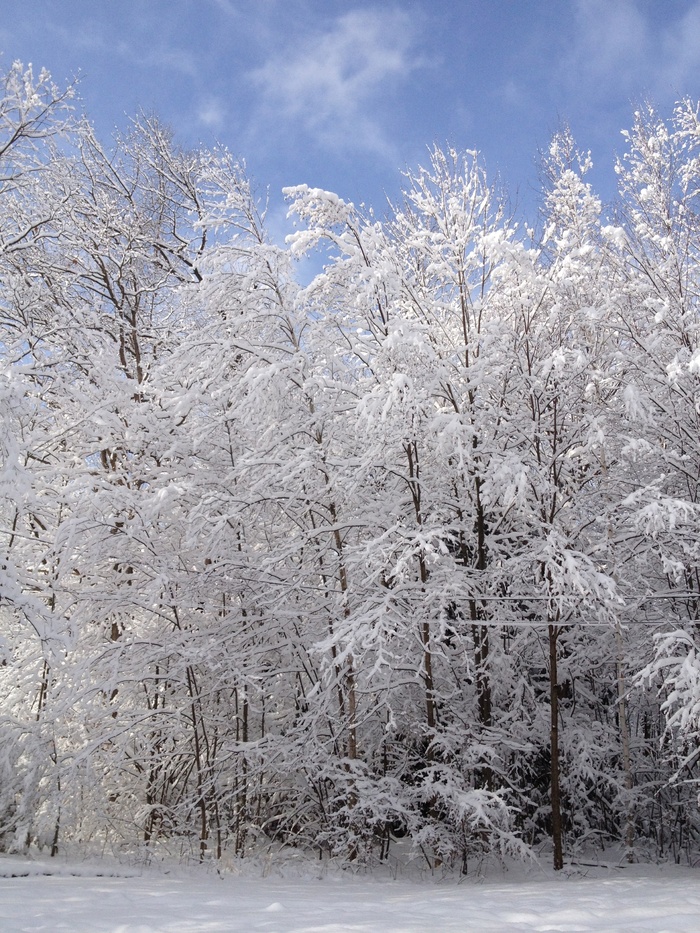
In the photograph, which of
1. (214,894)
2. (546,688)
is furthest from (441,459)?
(214,894)

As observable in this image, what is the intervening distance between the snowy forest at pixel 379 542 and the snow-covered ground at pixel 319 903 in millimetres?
808

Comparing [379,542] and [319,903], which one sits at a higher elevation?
[379,542]

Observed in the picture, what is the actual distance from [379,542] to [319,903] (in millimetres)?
3055

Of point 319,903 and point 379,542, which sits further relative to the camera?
point 379,542

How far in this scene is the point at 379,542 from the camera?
22.8ft

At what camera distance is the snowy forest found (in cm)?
725

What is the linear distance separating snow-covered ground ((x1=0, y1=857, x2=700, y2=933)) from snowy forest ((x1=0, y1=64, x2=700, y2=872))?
0.81 metres

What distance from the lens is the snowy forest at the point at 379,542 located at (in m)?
7.25

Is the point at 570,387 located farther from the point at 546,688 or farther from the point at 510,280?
the point at 546,688

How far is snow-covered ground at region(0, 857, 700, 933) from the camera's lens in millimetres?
4434

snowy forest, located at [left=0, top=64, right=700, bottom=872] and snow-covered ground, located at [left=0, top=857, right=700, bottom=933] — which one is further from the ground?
snowy forest, located at [left=0, top=64, right=700, bottom=872]

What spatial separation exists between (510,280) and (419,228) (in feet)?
4.77

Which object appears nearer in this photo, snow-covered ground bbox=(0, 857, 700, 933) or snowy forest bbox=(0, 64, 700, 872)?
snow-covered ground bbox=(0, 857, 700, 933)

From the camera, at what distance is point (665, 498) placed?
22.5 feet
